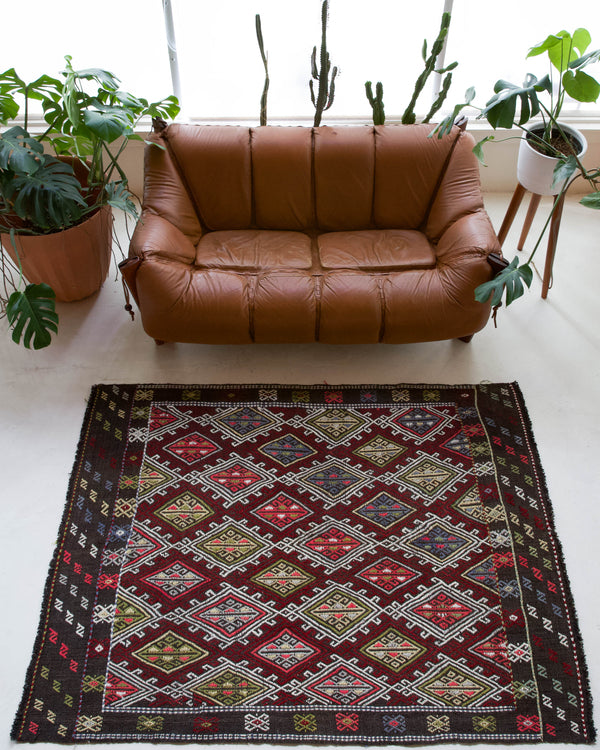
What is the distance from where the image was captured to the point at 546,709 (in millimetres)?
2219

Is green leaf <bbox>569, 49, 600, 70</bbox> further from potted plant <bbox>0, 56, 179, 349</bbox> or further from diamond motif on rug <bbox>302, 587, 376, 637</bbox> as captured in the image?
diamond motif on rug <bbox>302, 587, 376, 637</bbox>

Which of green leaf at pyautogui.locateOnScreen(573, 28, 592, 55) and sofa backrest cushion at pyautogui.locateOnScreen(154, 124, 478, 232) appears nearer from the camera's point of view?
green leaf at pyautogui.locateOnScreen(573, 28, 592, 55)

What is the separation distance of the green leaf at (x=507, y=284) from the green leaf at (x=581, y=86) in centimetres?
73

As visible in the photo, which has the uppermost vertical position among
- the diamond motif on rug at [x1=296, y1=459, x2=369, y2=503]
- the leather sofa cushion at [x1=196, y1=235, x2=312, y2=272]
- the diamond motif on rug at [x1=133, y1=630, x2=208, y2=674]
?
the leather sofa cushion at [x1=196, y1=235, x2=312, y2=272]

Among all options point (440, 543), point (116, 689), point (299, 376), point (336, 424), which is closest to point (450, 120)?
point (299, 376)

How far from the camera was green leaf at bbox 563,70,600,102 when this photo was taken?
2727mm

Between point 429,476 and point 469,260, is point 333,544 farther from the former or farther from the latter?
point 469,260

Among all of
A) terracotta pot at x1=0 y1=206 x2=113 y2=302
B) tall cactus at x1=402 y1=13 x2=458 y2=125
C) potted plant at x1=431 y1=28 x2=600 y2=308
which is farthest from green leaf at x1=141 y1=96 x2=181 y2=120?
potted plant at x1=431 y1=28 x2=600 y2=308

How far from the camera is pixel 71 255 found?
315 centimetres

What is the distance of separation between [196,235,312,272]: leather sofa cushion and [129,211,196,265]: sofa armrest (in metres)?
0.08

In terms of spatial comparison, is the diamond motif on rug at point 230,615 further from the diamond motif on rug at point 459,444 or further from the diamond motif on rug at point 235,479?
the diamond motif on rug at point 459,444

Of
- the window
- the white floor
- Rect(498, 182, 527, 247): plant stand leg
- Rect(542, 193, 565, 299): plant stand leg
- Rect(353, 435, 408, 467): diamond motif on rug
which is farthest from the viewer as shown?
the window

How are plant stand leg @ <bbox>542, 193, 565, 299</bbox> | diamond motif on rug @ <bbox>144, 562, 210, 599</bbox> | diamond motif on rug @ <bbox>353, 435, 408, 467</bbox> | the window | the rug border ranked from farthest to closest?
the window < plant stand leg @ <bbox>542, 193, 565, 299</bbox> < diamond motif on rug @ <bbox>353, 435, 408, 467</bbox> < diamond motif on rug @ <bbox>144, 562, 210, 599</bbox> < the rug border

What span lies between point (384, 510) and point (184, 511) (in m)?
0.79
